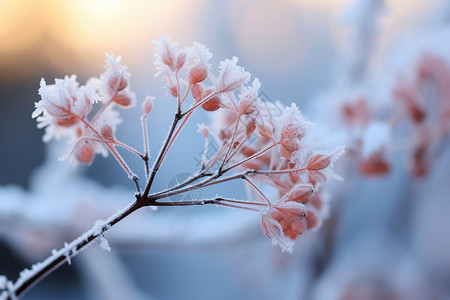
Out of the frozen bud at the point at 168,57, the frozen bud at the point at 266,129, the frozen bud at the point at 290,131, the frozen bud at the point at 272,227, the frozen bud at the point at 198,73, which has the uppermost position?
the frozen bud at the point at 168,57

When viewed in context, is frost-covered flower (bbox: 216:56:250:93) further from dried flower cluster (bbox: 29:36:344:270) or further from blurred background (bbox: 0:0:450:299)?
blurred background (bbox: 0:0:450:299)

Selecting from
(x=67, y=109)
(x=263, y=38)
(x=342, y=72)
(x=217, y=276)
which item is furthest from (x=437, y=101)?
(x=217, y=276)

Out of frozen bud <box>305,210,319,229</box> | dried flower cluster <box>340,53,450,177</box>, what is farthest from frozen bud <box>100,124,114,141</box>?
dried flower cluster <box>340,53,450,177</box>

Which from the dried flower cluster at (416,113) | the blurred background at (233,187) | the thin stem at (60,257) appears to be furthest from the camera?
the blurred background at (233,187)

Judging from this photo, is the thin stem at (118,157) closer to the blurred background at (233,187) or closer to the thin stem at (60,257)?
the thin stem at (60,257)

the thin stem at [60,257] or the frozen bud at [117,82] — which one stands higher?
the frozen bud at [117,82]

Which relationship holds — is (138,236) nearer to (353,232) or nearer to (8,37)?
(353,232)

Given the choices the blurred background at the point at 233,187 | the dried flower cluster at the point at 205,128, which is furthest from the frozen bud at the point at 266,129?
the blurred background at the point at 233,187
